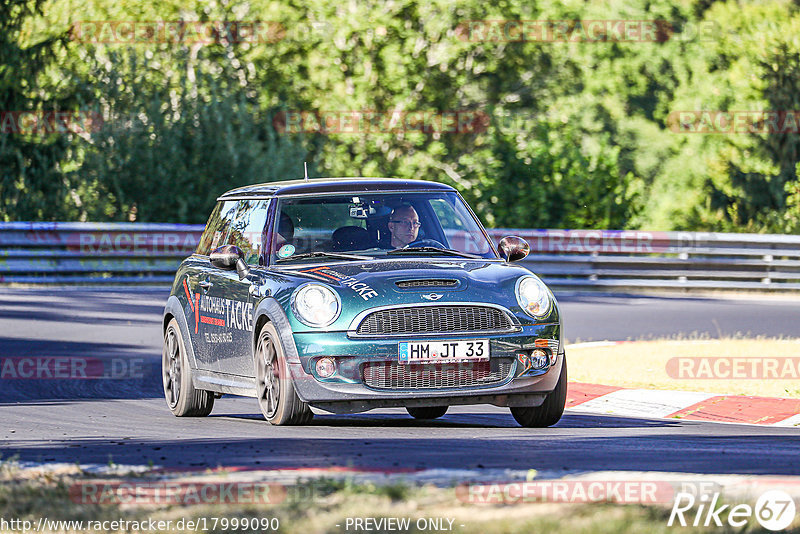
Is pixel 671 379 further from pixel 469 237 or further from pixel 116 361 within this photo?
pixel 116 361

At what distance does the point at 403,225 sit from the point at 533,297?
4.11ft

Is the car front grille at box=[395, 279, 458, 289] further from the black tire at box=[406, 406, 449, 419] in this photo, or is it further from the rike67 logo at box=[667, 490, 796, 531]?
the rike67 logo at box=[667, 490, 796, 531]

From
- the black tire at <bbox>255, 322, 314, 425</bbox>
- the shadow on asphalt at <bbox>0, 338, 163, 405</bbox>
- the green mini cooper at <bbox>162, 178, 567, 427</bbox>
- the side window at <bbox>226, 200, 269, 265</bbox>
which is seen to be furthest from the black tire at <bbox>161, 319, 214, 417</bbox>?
the black tire at <bbox>255, 322, 314, 425</bbox>

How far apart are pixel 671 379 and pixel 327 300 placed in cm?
440

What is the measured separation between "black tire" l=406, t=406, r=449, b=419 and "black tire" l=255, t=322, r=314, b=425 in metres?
1.51

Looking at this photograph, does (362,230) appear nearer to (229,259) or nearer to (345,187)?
(345,187)

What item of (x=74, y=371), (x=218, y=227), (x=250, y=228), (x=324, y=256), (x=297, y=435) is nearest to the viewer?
(x=297, y=435)

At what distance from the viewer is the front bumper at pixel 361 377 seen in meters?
8.73

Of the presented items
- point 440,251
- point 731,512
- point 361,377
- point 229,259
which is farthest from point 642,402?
point 731,512

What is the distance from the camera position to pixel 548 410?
934 cm

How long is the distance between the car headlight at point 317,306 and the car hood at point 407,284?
0.12 ft

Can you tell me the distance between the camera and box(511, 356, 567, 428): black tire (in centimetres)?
926

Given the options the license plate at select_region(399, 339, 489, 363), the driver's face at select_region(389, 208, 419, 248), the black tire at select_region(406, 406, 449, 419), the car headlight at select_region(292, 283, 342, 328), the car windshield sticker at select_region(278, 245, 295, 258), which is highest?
the driver's face at select_region(389, 208, 419, 248)

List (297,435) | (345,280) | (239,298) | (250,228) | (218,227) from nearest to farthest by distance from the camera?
(297,435)
(345,280)
(239,298)
(250,228)
(218,227)
